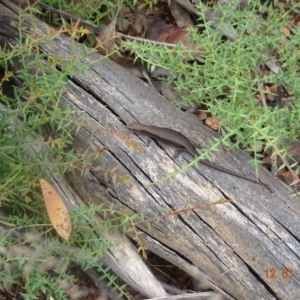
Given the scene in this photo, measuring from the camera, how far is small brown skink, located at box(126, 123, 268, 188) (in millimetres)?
3598

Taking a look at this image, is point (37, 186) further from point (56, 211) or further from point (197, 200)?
point (197, 200)

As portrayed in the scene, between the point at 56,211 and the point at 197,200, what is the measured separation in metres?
1.00

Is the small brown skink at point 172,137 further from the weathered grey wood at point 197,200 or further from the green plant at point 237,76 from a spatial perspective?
the green plant at point 237,76

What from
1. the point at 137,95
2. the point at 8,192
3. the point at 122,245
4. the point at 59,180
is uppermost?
the point at 137,95

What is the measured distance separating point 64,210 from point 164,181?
0.80 metres

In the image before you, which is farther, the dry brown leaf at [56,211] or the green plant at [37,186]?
the green plant at [37,186]

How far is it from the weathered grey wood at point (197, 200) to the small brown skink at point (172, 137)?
5 cm

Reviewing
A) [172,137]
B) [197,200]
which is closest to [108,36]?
[172,137]

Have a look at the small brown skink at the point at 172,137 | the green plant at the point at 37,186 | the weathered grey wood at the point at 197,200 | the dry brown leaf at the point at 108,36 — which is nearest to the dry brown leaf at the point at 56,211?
the green plant at the point at 37,186

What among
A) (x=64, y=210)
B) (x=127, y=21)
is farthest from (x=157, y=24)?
(x=64, y=210)

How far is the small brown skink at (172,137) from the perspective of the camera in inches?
142

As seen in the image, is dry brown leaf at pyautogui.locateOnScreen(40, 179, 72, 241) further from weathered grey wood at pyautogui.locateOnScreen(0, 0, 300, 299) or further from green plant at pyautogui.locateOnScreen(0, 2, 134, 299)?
weathered grey wood at pyautogui.locateOnScreen(0, 0, 300, 299)

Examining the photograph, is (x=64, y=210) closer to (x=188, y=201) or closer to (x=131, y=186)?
(x=131, y=186)

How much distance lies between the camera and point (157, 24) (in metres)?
4.80
